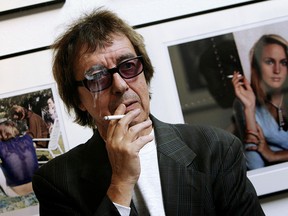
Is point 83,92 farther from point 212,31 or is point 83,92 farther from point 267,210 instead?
point 267,210

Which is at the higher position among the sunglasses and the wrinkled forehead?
the wrinkled forehead

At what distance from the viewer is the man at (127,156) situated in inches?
28.7

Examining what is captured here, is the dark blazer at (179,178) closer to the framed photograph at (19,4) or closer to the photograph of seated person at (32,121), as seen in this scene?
the photograph of seated person at (32,121)

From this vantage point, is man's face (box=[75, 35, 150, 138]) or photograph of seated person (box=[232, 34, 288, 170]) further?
photograph of seated person (box=[232, 34, 288, 170])

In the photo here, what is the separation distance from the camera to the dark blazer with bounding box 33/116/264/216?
0.78 metres

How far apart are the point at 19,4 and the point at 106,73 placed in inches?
16.8

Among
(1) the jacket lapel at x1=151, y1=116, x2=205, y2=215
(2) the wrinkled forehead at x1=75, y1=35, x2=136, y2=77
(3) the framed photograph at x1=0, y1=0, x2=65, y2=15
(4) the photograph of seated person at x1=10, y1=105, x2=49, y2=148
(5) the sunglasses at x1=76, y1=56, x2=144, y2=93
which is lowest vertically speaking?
(1) the jacket lapel at x1=151, y1=116, x2=205, y2=215

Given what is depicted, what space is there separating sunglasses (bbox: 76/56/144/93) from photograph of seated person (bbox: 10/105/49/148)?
0.99 ft

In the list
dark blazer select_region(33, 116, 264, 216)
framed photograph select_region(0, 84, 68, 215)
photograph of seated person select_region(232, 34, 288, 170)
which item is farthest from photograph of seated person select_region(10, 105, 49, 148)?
photograph of seated person select_region(232, 34, 288, 170)

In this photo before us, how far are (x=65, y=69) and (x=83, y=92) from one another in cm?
8

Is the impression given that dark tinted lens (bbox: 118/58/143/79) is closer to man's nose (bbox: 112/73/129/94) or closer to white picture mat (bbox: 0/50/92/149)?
man's nose (bbox: 112/73/129/94)

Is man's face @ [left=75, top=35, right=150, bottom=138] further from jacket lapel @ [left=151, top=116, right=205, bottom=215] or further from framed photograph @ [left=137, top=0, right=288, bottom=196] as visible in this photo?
framed photograph @ [left=137, top=0, right=288, bottom=196]

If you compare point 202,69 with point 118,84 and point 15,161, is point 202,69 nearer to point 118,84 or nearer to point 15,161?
point 118,84

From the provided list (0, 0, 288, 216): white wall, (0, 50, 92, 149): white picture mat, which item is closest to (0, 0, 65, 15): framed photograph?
(0, 0, 288, 216): white wall
